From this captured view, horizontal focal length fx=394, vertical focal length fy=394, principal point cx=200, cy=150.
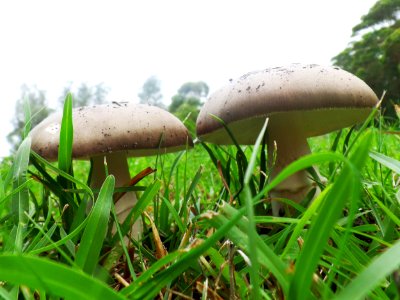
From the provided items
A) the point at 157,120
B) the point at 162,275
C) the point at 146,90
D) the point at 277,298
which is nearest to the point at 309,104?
the point at 157,120

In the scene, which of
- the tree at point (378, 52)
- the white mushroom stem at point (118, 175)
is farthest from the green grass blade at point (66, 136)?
the tree at point (378, 52)

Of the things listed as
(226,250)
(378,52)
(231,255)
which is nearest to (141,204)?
(226,250)

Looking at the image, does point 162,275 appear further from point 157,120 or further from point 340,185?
point 157,120

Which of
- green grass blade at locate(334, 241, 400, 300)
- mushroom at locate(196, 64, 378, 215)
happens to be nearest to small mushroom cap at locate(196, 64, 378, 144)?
mushroom at locate(196, 64, 378, 215)

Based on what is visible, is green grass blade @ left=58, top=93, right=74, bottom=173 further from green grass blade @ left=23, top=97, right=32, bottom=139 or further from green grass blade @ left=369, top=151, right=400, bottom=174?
green grass blade @ left=369, top=151, right=400, bottom=174

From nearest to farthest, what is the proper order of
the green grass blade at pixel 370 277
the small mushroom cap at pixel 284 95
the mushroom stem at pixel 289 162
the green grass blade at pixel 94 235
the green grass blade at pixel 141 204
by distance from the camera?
1. the green grass blade at pixel 370 277
2. the green grass blade at pixel 94 235
3. the green grass blade at pixel 141 204
4. the small mushroom cap at pixel 284 95
5. the mushroom stem at pixel 289 162

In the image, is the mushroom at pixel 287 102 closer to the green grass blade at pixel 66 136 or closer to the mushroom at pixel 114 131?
the mushroom at pixel 114 131
